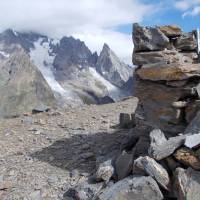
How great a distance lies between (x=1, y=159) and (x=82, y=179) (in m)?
5.27

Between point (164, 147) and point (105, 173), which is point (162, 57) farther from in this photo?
point (105, 173)

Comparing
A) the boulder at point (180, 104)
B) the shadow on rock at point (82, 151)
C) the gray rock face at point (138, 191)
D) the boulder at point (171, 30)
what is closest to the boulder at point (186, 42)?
the boulder at point (171, 30)

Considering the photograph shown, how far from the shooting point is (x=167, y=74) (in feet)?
56.6

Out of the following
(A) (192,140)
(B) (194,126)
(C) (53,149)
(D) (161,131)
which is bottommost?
(C) (53,149)

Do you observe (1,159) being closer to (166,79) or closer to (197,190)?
(166,79)

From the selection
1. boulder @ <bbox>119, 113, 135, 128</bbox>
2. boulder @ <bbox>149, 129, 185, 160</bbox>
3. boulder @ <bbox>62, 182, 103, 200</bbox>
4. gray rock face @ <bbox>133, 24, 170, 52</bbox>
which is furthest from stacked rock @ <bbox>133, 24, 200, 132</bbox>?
boulder @ <bbox>119, 113, 135, 128</bbox>

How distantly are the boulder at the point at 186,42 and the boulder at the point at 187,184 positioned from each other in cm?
663

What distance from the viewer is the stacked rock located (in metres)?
17.1

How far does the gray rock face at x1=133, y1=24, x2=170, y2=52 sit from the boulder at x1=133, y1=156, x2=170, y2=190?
5.81 meters

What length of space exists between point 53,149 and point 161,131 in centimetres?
664

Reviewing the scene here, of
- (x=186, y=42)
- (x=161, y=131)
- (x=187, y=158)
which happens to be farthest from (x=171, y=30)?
(x=187, y=158)

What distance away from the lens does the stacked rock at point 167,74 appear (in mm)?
17078

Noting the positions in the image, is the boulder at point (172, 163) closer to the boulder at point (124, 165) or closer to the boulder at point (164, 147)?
the boulder at point (164, 147)

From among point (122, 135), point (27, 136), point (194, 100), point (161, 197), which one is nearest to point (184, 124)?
point (194, 100)
